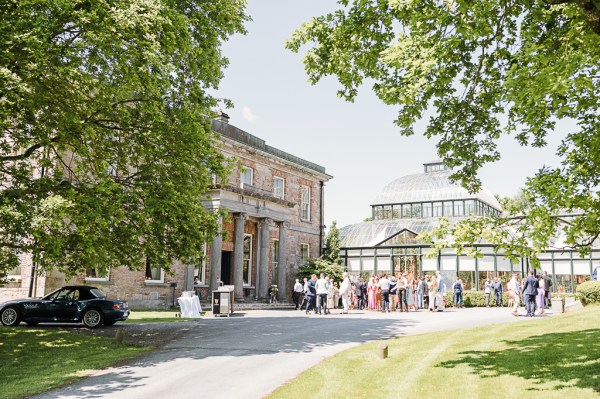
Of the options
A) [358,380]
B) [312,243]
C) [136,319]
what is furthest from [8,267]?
[312,243]

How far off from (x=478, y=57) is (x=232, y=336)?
31.5 feet

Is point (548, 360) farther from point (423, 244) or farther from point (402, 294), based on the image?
point (423, 244)

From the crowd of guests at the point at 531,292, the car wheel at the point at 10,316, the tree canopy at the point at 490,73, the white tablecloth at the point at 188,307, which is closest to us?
the tree canopy at the point at 490,73

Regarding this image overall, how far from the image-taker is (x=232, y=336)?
47.2ft

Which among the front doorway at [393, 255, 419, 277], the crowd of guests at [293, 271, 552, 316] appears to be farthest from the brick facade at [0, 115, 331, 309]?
the front doorway at [393, 255, 419, 277]

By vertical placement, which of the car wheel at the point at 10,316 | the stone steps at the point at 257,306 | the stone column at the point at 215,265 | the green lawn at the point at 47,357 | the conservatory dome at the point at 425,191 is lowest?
the green lawn at the point at 47,357

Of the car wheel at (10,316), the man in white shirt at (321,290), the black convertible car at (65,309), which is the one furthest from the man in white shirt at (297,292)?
the car wheel at (10,316)

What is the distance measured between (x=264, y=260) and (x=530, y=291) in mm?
14526

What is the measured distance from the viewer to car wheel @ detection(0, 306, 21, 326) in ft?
54.0

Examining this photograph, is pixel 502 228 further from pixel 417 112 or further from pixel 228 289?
pixel 228 289

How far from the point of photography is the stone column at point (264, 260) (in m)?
28.8

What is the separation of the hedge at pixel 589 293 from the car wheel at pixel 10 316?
70.2 ft

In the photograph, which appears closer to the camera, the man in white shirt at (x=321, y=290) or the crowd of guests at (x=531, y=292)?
the crowd of guests at (x=531, y=292)

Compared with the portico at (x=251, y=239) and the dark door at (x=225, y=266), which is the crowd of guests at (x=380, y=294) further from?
the dark door at (x=225, y=266)
